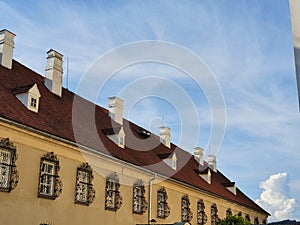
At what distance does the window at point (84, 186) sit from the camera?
56.0 ft

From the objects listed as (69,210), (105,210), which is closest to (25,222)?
(69,210)

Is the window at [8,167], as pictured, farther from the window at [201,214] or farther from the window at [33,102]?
the window at [201,214]

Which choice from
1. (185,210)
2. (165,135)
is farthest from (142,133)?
(185,210)

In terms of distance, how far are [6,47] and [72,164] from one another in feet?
17.3

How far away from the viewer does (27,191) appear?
47.3ft

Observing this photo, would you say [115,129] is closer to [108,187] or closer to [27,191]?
[108,187]

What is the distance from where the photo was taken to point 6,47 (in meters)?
17.1

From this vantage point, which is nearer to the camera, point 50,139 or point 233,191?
point 50,139

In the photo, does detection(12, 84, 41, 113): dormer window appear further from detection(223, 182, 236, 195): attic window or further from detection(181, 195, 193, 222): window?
detection(223, 182, 236, 195): attic window

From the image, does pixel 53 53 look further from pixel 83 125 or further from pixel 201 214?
pixel 201 214

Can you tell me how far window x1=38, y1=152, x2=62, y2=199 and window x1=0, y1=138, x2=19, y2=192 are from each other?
1.35m

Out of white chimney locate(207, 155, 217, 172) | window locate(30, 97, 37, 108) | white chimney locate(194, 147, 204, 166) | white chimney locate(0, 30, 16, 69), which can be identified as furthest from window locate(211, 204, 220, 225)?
white chimney locate(0, 30, 16, 69)

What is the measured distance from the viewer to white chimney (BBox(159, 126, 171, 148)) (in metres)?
31.9

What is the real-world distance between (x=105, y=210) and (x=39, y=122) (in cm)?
524
